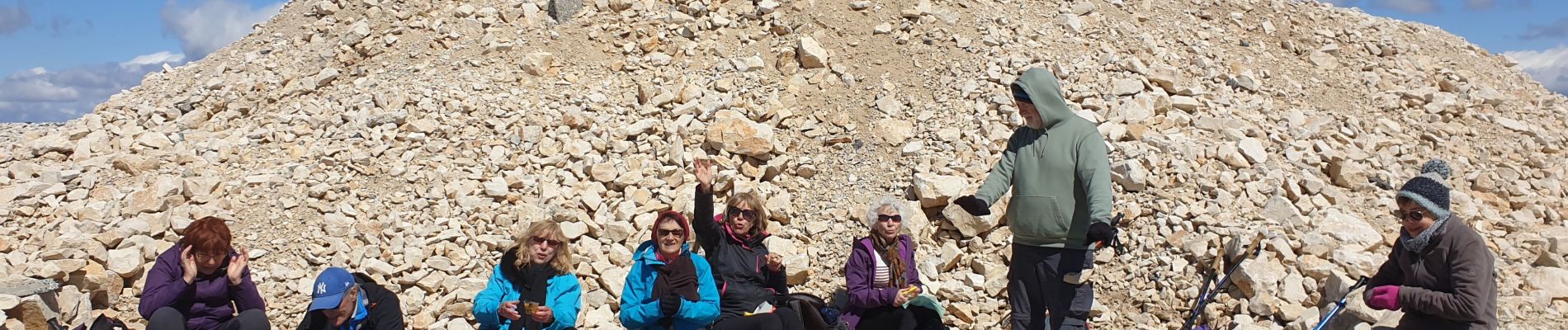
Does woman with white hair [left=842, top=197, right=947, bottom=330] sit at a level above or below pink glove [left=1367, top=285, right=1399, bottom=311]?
below

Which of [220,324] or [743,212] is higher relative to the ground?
[743,212]

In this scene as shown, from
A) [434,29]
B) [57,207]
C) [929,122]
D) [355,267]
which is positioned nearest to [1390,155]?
[929,122]

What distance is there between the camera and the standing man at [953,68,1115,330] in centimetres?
485

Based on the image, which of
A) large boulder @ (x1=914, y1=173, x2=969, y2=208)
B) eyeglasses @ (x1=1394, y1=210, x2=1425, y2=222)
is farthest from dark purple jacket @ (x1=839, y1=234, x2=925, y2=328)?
eyeglasses @ (x1=1394, y1=210, x2=1425, y2=222)

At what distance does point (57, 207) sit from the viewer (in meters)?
7.85

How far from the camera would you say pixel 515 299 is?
17.0 feet

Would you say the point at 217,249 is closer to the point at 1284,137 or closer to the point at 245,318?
the point at 245,318

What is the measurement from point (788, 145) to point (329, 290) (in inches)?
170

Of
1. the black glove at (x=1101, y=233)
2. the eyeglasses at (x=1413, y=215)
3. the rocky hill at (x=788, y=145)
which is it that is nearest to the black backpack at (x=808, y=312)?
the rocky hill at (x=788, y=145)

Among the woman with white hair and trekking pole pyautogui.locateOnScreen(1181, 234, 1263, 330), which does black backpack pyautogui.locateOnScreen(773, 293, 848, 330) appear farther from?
trekking pole pyautogui.locateOnScreen(1181, 234, 1263, 330)

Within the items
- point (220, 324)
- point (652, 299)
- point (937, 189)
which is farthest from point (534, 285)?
point (937, 189)

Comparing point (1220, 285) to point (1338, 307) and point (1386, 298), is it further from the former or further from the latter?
point (1386, 298)

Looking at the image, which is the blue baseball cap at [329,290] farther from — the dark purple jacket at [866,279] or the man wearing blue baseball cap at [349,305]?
the dark purple jacket at [866,279]

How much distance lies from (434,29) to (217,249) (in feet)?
17.9
